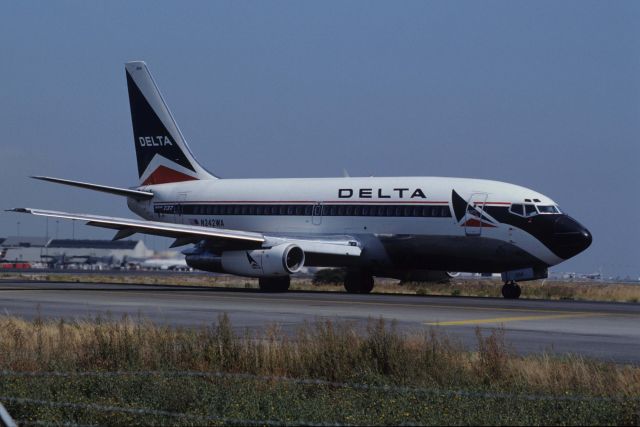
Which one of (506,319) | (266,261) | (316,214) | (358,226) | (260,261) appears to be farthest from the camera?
(316,214)

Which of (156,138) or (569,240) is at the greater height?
(156,138)

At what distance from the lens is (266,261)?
37812mm

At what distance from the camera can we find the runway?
19.8 metres

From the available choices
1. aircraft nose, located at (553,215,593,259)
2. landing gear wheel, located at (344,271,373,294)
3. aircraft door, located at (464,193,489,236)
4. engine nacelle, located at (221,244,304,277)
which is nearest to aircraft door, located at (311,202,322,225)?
landing gear wheel, located at (344,271,373,294)

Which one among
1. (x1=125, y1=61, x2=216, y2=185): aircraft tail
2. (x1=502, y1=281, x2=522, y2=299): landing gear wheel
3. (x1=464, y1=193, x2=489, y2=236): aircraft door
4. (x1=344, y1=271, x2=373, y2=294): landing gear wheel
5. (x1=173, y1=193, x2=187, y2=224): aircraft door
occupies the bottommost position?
(x1=502, y1=281, x2=522, y2=299): landing gear wheel

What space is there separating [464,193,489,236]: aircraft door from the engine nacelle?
5988mm

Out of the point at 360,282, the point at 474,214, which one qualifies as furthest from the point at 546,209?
the point at 360,282

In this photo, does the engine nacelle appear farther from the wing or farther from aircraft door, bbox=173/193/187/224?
aircraft door, bbox=173/193/187/224

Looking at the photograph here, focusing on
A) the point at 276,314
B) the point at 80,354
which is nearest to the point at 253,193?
the point at 276,314

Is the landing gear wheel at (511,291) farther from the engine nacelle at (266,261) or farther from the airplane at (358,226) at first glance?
the engine nacelle at (266,261)

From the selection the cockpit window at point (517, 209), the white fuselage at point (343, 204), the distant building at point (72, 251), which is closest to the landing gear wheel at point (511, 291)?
the white fuselage at point (343, 204)

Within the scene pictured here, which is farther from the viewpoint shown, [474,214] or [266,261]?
[266,261]

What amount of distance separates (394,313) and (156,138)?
942 inches

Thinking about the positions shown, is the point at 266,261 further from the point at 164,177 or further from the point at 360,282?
the point at 164,177
